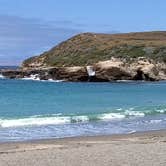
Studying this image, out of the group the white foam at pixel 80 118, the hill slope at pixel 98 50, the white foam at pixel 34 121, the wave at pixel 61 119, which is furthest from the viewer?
the hill slope at pixel 98 50

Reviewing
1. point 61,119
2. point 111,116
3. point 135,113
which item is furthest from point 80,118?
point 135,113

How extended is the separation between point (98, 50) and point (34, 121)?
107065 millimetres

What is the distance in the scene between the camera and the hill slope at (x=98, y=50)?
126938mm

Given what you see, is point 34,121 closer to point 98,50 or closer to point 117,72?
point 117,72

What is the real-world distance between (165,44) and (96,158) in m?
120

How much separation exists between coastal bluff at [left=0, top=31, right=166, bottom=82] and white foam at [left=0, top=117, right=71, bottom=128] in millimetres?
58423

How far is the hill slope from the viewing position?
12694 cm

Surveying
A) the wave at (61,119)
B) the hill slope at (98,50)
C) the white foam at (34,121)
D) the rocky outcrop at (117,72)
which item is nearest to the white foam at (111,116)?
the wave at (61,119)

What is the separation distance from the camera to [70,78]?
315ft

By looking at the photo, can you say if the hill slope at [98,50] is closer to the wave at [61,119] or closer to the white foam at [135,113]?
the white foam at [135,113]

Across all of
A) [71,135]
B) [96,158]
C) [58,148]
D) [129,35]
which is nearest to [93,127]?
[71,135]

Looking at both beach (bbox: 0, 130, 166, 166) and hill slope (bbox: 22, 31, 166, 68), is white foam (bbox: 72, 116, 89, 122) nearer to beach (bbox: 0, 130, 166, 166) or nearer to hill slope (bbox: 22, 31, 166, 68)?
beach (bbox: 0, 130, 166, 166)

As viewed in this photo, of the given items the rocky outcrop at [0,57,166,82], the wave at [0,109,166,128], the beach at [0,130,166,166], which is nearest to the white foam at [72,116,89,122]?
the wave at [0,109,166,128]

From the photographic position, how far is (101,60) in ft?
405
